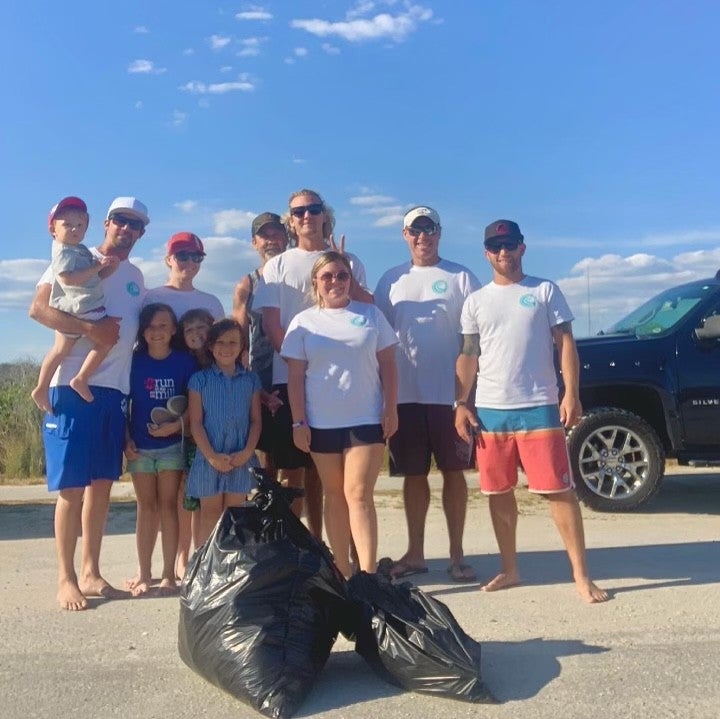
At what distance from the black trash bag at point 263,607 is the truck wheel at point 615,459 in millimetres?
4040

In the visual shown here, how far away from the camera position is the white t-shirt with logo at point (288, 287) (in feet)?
16.7

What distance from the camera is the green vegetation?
1055cm

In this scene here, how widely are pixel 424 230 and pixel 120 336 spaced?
6.29ft

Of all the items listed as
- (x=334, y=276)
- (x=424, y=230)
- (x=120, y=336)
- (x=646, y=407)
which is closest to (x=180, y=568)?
(x=120, y=336)

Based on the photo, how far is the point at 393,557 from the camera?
19.1ft

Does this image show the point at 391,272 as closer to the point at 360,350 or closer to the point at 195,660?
the point at 360,350

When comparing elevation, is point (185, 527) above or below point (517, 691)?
above

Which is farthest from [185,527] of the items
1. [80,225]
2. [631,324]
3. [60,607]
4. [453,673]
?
[631,324]

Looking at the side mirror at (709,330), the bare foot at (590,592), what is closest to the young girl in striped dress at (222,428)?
the bare foot at (590,592)

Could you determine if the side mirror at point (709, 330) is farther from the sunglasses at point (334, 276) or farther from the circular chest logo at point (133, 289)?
the circular chest logo at point (133, 289)

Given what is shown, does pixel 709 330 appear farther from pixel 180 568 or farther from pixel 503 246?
pixel 180 568

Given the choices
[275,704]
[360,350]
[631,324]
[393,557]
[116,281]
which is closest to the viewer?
[275,704]

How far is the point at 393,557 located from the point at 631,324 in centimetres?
386

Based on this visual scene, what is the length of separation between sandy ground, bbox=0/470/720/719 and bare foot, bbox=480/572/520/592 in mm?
56
